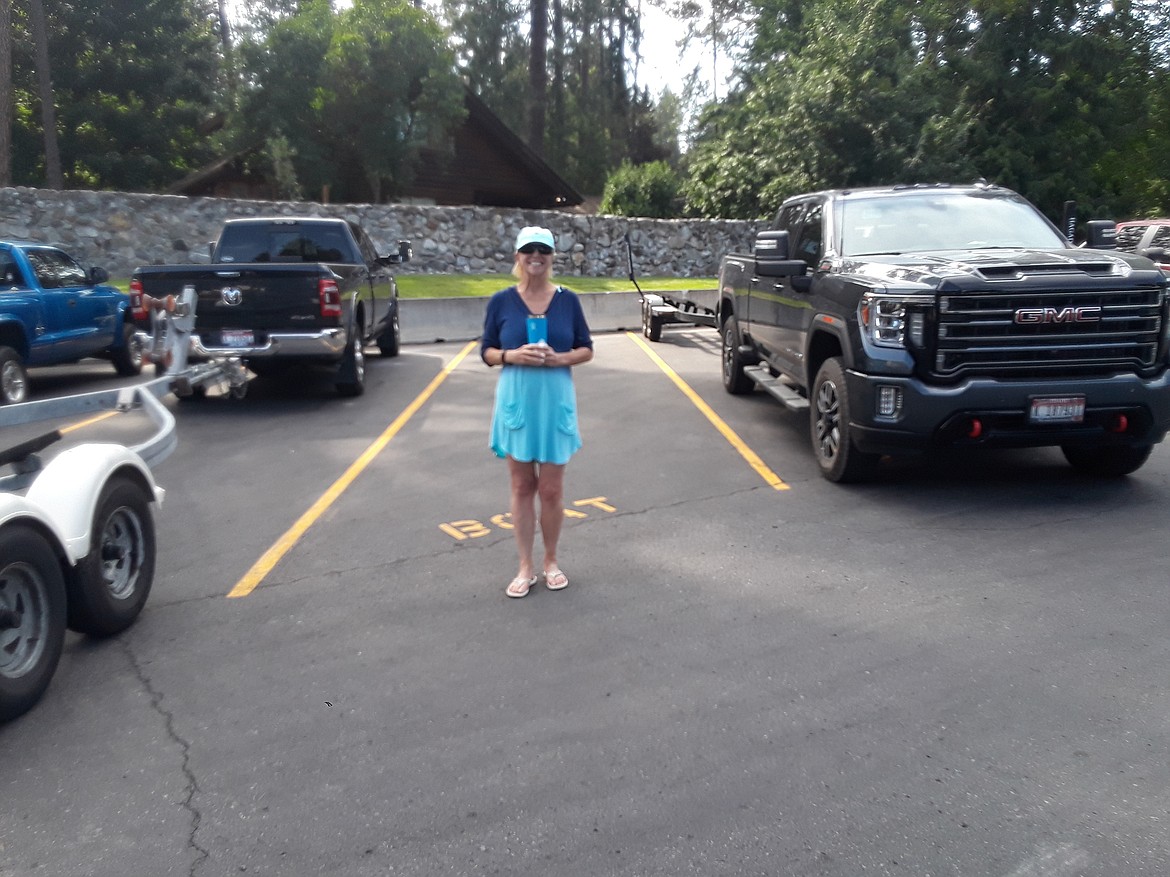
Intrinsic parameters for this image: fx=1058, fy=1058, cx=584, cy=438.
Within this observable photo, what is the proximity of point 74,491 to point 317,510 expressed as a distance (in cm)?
272

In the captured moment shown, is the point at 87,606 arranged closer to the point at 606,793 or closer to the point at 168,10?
the point at 606,793

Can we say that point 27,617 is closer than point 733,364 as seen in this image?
Yes

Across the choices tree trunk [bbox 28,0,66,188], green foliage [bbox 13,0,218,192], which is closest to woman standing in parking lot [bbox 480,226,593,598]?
tree trunk [bbox 28,0,66,188]

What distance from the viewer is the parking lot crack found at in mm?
3260

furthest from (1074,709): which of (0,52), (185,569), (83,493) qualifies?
(0,52)

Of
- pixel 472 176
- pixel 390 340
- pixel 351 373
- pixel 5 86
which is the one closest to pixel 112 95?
pixel 472 176

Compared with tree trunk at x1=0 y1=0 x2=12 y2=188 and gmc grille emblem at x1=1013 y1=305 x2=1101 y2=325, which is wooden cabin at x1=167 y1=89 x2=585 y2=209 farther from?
gmc grille emblem at x1=1013 y1=305 x2=1101 y2=325

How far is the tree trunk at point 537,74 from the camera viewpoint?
113 feet

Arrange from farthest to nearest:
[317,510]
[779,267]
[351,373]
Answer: [351,373], [779,267], [317,510]

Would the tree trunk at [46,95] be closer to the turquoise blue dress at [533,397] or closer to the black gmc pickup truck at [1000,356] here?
the black gmc pickup truck at [1000,356]

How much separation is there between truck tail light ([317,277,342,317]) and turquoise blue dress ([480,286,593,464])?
588 cm

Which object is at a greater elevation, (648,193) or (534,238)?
(648,193)

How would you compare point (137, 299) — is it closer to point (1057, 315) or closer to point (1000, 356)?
point (1000, 356)

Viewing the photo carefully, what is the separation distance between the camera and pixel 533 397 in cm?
532
